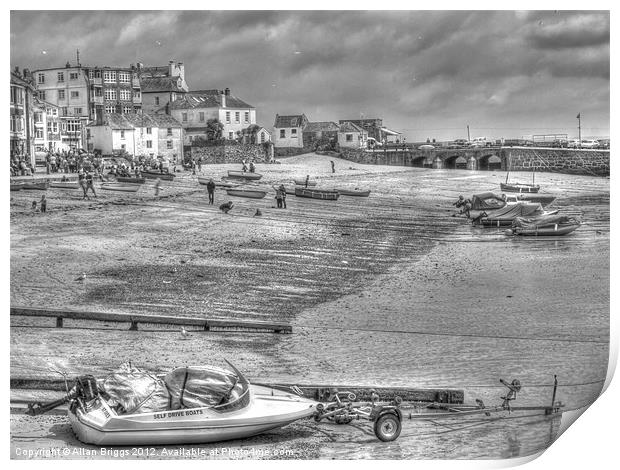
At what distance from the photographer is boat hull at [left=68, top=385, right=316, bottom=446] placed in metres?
6.11

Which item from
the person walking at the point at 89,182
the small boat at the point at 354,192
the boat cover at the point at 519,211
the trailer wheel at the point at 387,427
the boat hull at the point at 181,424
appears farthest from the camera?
the boat cover at the point at 519,211

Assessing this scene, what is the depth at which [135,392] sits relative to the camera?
6238 millimetres

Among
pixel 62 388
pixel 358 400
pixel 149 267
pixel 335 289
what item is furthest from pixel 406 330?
pixel 62 388

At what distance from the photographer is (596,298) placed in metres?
8.30

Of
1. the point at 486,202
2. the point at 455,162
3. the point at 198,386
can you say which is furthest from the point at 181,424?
the point at 486,202

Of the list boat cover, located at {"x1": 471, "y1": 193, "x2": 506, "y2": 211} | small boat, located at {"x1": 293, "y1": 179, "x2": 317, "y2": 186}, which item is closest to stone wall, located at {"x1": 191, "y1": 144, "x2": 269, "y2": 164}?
small boat, located at {"x1": 293, "y1": 179, "x2": 317, "y2": 186}

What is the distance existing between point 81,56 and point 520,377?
3807mm

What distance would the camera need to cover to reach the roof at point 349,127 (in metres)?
7.70

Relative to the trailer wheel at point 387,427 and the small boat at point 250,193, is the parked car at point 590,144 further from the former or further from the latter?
the trailer wheel at point 387,427

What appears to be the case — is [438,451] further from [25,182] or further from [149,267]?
[25,182]

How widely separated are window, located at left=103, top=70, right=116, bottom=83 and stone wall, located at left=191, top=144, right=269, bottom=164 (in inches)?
36.2

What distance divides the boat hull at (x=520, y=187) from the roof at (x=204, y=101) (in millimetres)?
2380

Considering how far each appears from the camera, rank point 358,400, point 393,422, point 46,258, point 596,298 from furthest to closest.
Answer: point 596,298, point 46,258, point 358,400, point 393,422

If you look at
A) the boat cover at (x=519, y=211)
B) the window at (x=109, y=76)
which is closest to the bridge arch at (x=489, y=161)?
the boat cover at (x=519, y=211)
